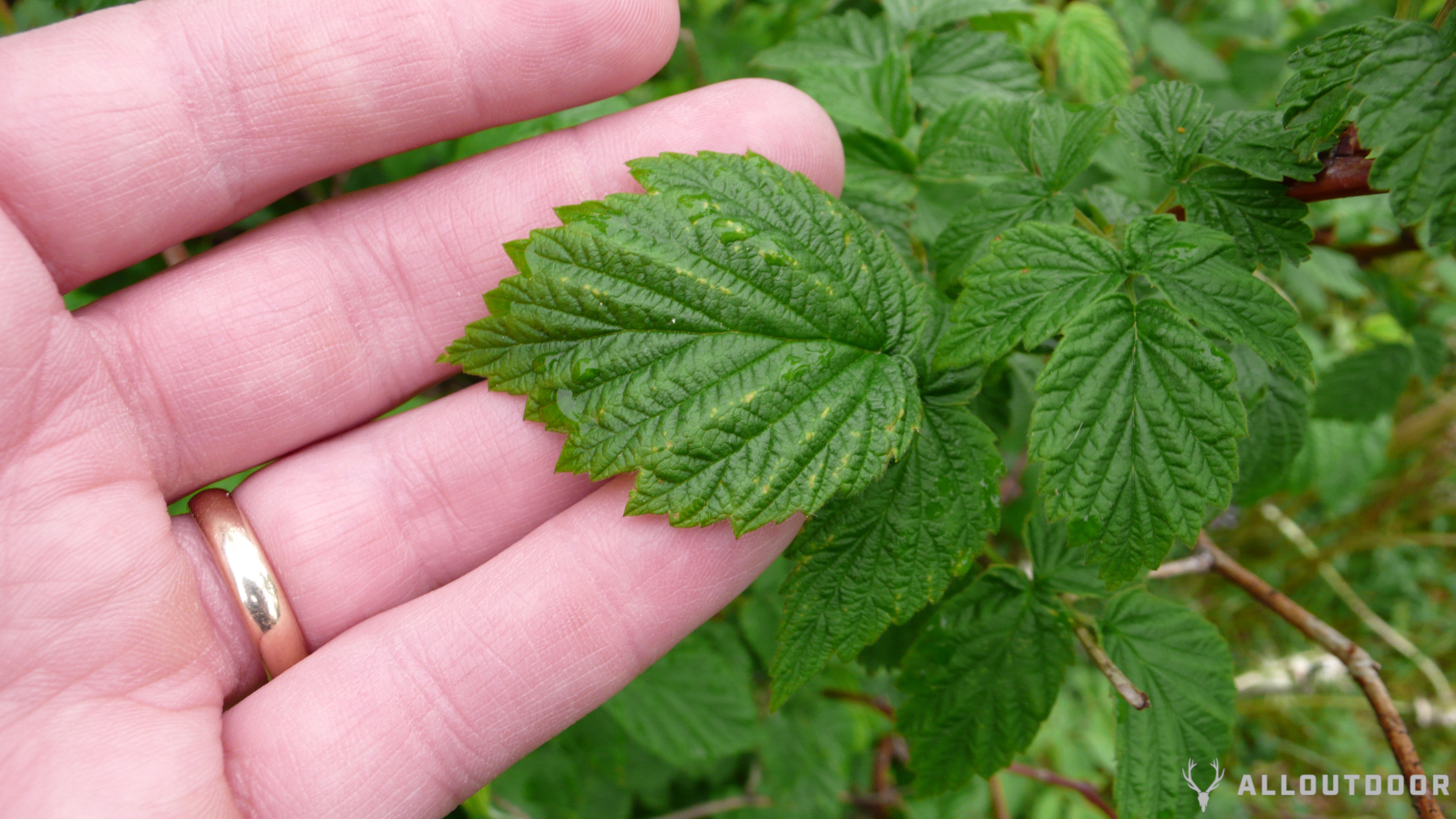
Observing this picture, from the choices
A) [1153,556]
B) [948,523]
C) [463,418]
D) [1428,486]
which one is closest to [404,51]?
[463,418]

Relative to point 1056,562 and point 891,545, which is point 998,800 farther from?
point 891,545

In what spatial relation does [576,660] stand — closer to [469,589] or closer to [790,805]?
[469,589]

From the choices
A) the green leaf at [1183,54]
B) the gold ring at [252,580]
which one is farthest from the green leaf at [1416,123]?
the gold ring at [252,580]

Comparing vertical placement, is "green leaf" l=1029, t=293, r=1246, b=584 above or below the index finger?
below

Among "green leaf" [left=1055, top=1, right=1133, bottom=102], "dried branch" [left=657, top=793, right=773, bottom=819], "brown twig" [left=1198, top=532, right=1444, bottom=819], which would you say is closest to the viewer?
"brown twig" [left=1198, top=532, right=1444, bottom=819]

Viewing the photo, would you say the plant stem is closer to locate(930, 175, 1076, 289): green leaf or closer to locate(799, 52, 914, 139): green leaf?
locate(930, 175, 1076, 289): green leaf

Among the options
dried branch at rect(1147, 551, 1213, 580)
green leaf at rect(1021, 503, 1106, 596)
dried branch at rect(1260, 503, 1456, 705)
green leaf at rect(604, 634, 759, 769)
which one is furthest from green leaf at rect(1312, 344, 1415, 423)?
green leaf at rect(604, 634, 759, 769)

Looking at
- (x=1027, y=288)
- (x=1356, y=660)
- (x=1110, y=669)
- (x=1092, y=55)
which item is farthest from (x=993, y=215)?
(x=1356, y=660)
